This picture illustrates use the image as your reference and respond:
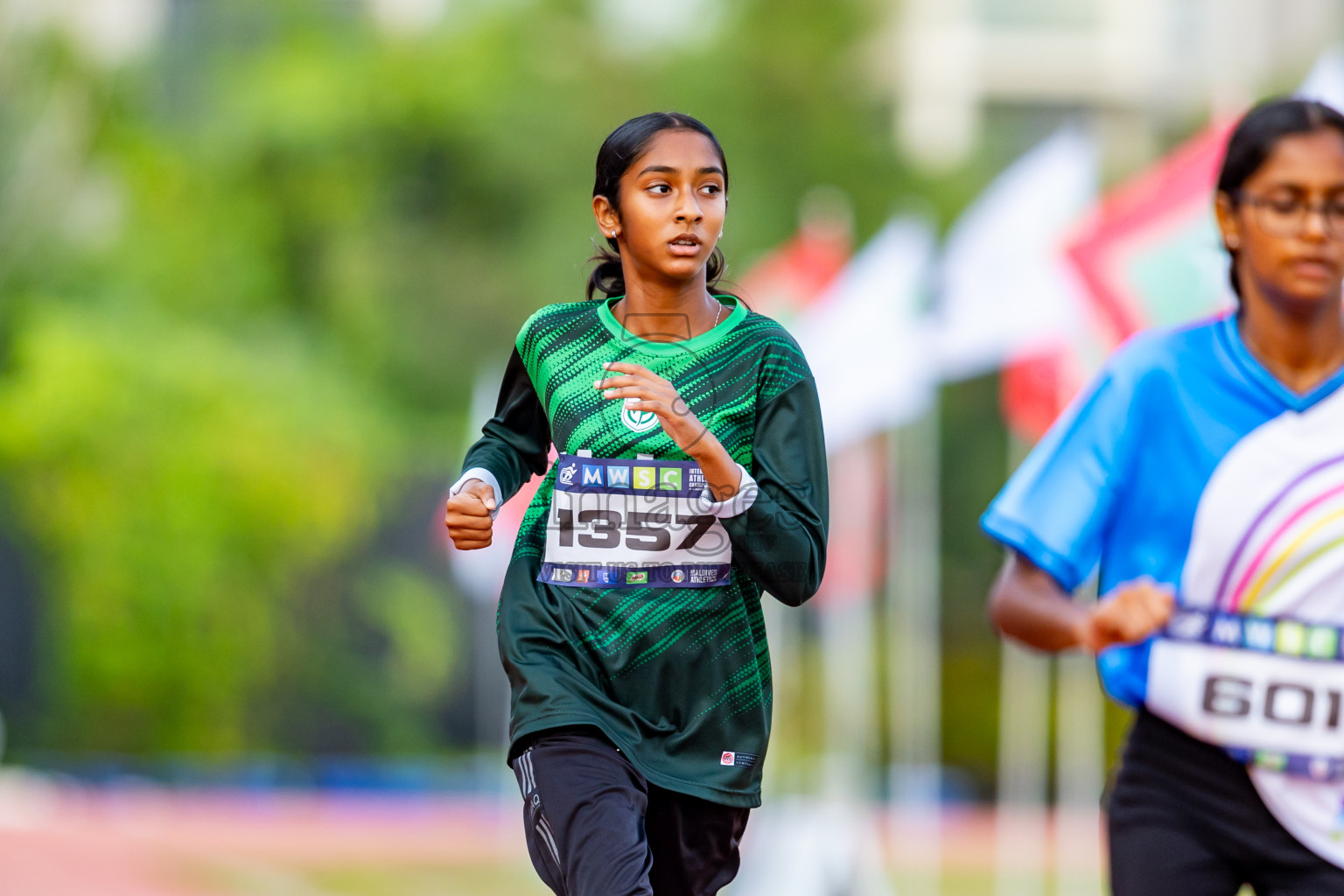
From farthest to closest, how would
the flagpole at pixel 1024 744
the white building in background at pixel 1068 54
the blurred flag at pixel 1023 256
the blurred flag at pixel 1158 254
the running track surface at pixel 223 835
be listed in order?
the white building in background at pixel 1068 54, the flagpole at pixel 1024 744, the running track surface at pixel 223 835, the blurred flag at pixel 1023 256, the blurred flag at pixel 1158 254

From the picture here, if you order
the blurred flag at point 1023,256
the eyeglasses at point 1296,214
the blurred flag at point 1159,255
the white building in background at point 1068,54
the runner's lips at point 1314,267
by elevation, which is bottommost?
the runner's lips at point 1314,267

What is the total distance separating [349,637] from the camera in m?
23.7

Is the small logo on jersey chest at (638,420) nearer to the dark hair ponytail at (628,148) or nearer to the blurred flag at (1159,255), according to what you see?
the dark hair ponytail at (628,148)

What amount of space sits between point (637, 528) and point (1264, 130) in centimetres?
129

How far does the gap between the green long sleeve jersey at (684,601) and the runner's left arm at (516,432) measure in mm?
93

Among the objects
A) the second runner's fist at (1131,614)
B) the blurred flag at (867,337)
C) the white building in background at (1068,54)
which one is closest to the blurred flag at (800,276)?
the blurred flag at (867,337)

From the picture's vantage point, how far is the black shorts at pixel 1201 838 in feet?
10.6

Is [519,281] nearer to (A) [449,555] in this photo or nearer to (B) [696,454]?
(A) [449,555]

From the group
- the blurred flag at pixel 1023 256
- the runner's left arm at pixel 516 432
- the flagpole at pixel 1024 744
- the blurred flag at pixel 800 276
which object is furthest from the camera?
the flagpole at pixel 1024 744

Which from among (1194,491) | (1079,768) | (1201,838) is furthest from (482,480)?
(1079,768)

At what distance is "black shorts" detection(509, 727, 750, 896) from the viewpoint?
3.33 metres

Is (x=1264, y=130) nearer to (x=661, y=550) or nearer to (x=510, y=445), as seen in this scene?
(x=661, y=550)

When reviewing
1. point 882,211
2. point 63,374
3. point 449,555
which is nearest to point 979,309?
point 63,374

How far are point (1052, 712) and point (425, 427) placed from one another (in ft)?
33.2
